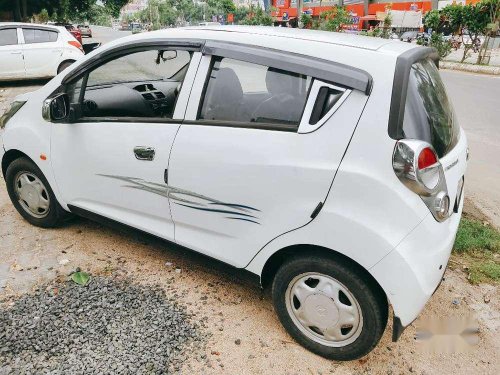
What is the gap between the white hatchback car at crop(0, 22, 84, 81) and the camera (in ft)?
34.1

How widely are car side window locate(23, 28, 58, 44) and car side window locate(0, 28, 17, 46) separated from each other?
235mm

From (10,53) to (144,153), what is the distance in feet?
31.8

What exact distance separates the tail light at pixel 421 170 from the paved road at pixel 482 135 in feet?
4.14

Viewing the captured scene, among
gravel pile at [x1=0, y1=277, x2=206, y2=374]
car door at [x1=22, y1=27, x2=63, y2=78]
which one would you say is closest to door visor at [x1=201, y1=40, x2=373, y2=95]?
gravel pile at [x1=0, y1=277, x2=206, y2=374]

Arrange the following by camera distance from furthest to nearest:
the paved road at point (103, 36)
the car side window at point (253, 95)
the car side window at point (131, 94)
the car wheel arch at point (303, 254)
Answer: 1. the paved road at point (103, 36)
2. the car side window at point (131, 94)
3. the car side window at point (253, 95)
4. the car wheel arch at point (303, 254)

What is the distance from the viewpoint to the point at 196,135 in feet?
8.30

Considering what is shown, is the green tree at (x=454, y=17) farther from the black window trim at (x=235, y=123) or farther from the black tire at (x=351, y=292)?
the black tire at (x=351, y=292)

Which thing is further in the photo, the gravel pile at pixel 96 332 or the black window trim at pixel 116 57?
the black window trim at pixel 116 57

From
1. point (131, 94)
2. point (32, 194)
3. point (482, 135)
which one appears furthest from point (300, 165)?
point (482, 135)

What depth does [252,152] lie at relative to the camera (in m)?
2.32

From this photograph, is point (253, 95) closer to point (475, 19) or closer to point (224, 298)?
point (224, 298)

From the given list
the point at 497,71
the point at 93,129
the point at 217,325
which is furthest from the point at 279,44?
the point at 497,71

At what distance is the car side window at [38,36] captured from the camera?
10.6 meters

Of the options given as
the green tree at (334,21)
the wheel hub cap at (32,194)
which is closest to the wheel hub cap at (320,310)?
the wheel hub cap at (32,194)
